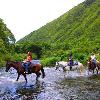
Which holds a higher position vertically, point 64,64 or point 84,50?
point 84,50

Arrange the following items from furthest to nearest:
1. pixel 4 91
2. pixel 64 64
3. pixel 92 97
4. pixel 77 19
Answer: pixel 77 19
pixel 64 64
pixel 4 91
pixel 92 97

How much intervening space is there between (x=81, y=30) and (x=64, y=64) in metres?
137

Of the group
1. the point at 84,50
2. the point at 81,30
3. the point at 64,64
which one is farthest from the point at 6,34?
the point at 81,30

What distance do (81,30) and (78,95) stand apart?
154 m

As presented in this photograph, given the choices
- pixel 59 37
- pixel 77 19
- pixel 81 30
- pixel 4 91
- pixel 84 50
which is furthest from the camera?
pixel 77 19

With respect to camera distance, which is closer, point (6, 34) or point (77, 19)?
point (6, 34)

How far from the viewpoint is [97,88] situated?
83.3ft

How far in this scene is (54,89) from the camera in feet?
83.2

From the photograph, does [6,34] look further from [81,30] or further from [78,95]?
[81,30]

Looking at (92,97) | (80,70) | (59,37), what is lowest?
(92,97)

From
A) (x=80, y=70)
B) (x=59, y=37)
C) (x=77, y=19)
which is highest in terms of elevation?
(x=77, y=19)

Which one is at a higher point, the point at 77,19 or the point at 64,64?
Result: the point at 77,19

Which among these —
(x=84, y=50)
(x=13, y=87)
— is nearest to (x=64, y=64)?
(x=13, y=87)

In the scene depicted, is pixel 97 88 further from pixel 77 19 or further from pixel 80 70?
pixel 77 19
